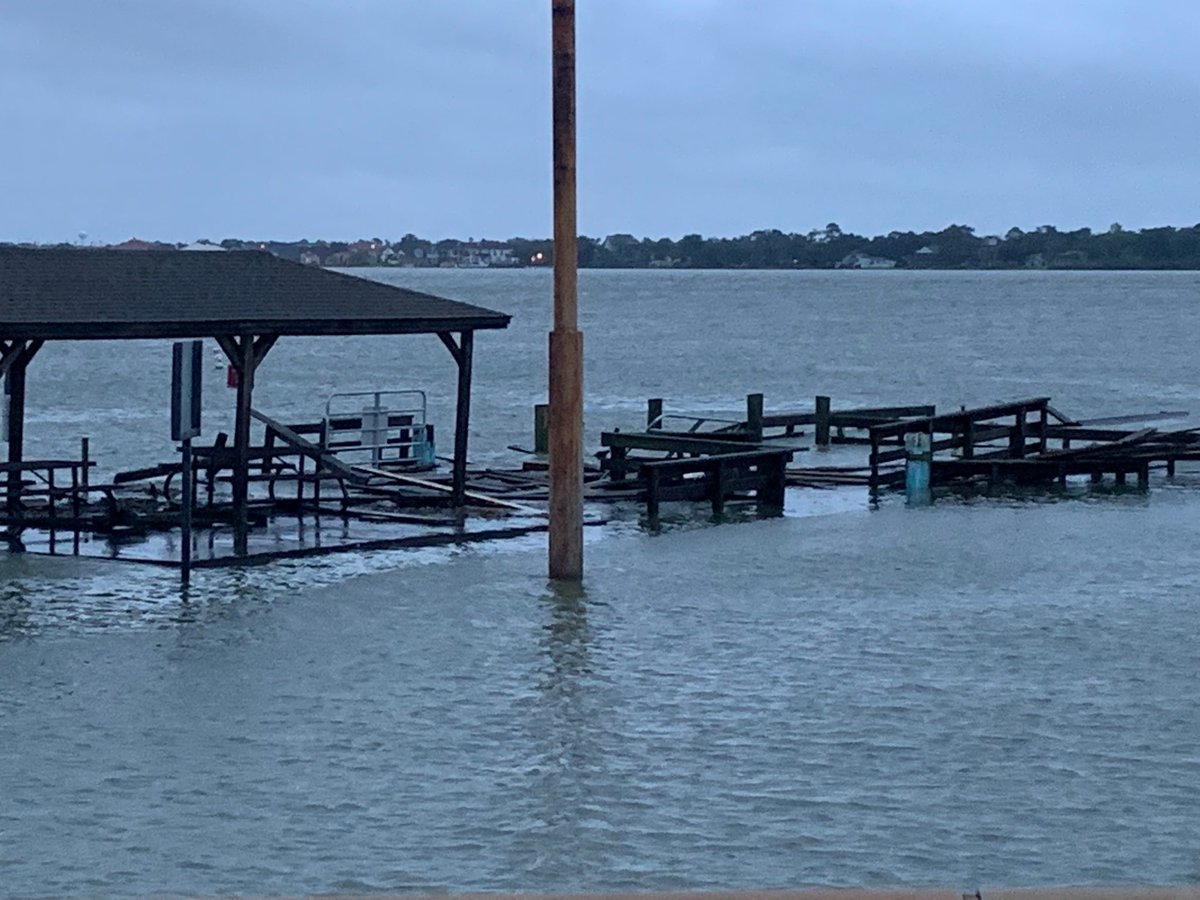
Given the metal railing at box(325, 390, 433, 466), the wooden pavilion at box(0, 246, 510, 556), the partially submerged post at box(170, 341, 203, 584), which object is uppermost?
the wooden pavilion at box(0, 246, 510, 556)

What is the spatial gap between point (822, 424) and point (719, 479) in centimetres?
950

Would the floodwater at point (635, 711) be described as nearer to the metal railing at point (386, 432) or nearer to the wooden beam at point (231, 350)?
the wooden beam at point (231, 350)

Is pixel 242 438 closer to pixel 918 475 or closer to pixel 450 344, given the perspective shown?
pixel 450 344

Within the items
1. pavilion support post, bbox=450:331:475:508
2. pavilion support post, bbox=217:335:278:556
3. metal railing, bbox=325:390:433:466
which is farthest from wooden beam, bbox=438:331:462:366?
metal railing, bbox=325:390:433:466

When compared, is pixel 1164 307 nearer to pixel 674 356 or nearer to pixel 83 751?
pixel 674 356

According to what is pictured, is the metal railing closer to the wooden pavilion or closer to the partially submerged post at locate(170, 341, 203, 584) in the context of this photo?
the wooden pavilion

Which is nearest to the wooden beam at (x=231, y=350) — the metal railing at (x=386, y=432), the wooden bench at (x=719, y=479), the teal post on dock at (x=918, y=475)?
the metal railing at (x=386, y=432)

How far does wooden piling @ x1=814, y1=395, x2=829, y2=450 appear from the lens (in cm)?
3288

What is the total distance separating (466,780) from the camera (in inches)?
424

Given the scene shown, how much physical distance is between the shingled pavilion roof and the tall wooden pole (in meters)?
3.82

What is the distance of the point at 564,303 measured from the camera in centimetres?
1670

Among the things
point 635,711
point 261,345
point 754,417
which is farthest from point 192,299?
point 754,417

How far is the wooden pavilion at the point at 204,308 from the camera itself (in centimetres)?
1833

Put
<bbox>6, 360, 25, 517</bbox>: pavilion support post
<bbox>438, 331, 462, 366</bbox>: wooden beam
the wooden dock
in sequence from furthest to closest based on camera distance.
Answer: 1. <bbox>438, 331, 462, 366</bbox>: wooden beam
2. <bbox>6, 360, 25, 517</bbox>: pavilion support post
3. the wooden dock
